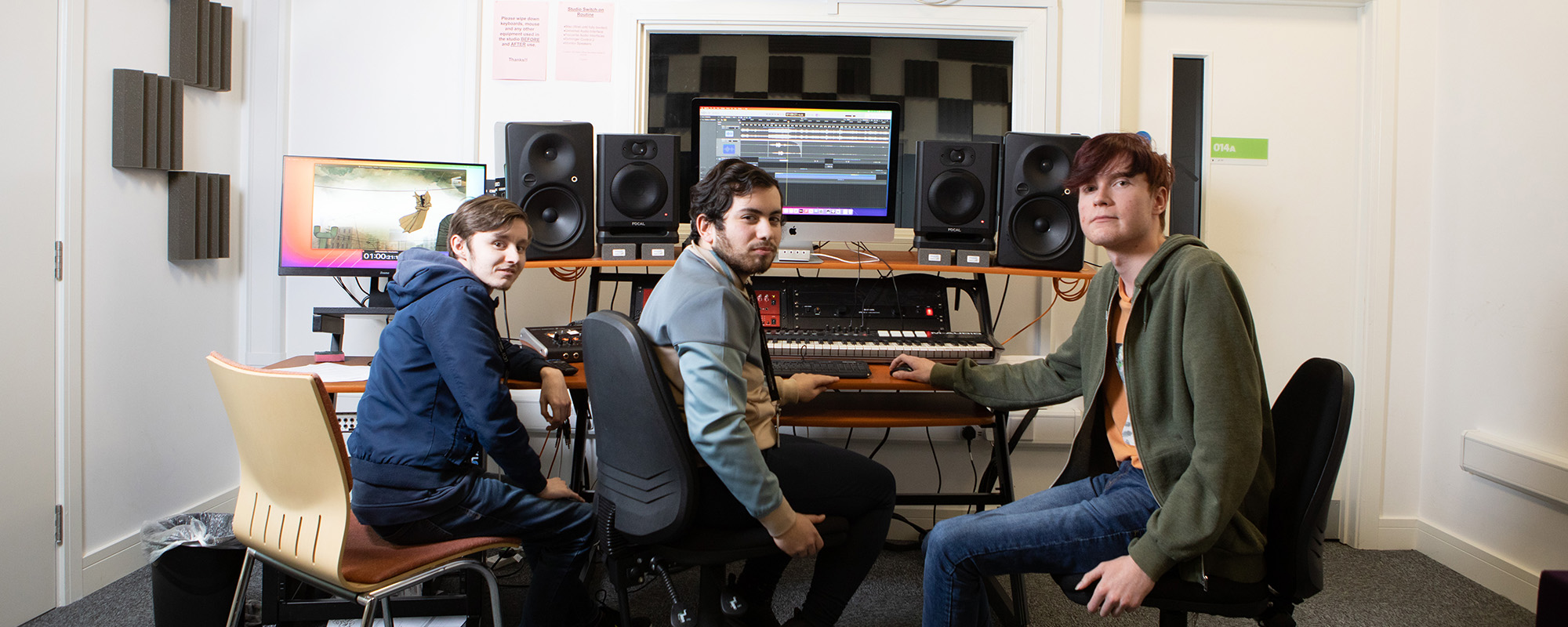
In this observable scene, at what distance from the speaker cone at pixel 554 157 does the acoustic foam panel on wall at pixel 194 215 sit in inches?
43.3

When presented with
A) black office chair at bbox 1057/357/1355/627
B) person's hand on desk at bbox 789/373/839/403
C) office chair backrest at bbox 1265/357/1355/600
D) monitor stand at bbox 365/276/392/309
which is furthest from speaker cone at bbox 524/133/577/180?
office chair backrest at bbox 1265/357/1355/600

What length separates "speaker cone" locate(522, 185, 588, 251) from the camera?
7.25 feet

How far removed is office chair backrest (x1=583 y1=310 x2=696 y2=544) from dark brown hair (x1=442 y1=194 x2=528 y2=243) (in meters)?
0.45

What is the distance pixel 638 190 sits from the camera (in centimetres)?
224

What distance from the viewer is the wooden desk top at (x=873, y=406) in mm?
1845

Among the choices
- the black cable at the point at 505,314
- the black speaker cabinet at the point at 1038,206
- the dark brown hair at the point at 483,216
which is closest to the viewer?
the dark brown hair at the point at 483,216

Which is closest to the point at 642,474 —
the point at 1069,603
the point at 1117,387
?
the point at 1117,387

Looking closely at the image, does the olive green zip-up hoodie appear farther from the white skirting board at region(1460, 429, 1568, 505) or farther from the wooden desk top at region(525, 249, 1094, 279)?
the white skirting board at region(1460, 429, 1568, 505)

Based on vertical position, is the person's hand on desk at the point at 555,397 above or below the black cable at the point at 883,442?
above

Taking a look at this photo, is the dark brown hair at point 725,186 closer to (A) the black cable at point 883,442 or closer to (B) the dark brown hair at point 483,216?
(B) the dark brown hair at point 483,216

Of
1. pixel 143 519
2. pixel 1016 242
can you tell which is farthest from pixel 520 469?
pixel 143 519

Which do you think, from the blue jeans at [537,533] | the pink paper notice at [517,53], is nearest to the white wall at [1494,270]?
the blue jeans at [537,533]

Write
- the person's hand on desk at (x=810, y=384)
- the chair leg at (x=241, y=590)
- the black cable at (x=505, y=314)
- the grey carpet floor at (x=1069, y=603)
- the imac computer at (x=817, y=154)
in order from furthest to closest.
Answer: the black cable at (x=505, y=314) < the imac computer at (x=817, y=154) < the grey carpet floor at (x=1069, y=603) < the person's hand on desk at (x=810, y=384) < the chair leg at (x=241, y=590)

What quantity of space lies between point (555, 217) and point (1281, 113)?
231cm
